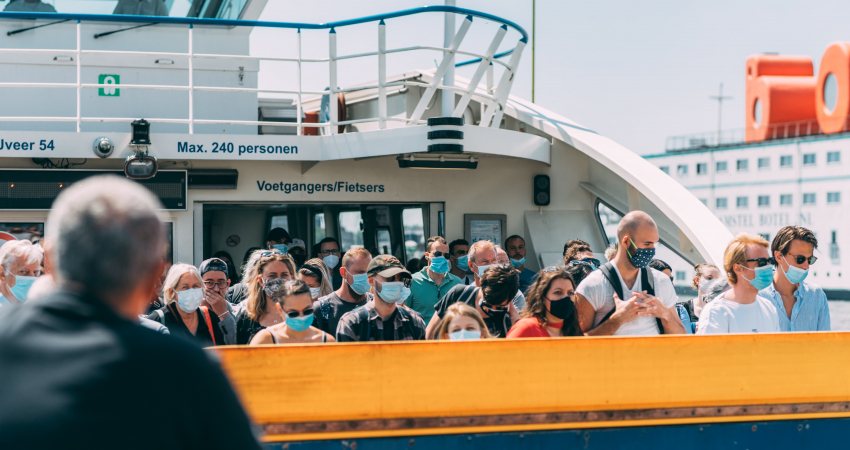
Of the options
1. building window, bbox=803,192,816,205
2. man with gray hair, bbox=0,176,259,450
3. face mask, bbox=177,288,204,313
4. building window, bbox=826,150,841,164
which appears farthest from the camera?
building window, bbox=803,192,816,205

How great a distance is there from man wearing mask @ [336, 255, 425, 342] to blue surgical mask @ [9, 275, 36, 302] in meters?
1.69

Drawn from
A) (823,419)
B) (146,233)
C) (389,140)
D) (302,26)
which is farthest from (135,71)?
(146,233)

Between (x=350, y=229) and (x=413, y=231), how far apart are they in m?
1.30

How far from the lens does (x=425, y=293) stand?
295 inches

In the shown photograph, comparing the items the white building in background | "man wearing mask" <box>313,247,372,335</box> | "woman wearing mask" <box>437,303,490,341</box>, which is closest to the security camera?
"man wearing mask" <box>313,247,372,335</box>

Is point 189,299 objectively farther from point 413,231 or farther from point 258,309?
point 413,231

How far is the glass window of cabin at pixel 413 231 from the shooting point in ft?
34.2

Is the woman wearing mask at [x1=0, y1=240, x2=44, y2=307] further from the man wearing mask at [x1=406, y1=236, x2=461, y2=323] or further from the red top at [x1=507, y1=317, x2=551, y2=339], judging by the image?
the man wearing mask at [x1=406, y1=236, x2=461, y2=323]

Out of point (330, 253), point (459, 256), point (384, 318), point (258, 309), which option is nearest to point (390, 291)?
point (384, 318)

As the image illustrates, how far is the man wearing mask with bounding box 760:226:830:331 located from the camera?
5500mm

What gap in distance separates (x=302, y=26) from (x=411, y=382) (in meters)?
5.96

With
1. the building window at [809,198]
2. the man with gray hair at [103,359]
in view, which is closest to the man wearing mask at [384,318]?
the man with gray hair at [103,359]

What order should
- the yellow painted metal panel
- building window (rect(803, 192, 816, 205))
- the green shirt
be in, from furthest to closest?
building window (rect(803, 192, 816, 205)), the green shirt, the yellow painted metal panel

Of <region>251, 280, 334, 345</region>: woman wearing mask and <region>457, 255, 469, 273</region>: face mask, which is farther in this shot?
<region>457, 255, 469, 273</region>: face mask
